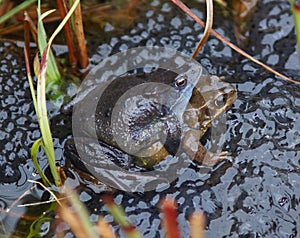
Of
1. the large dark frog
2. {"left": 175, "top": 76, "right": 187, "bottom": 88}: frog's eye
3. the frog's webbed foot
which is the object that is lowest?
the frog's webbed foot

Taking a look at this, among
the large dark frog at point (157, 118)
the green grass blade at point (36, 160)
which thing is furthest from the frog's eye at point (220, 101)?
the green grass blade at point (36, 160)

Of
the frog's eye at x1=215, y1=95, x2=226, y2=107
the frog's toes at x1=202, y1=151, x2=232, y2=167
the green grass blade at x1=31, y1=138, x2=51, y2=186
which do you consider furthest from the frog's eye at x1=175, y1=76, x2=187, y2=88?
the green grass blade at x1=31, y1=138, x2=51, y2=186

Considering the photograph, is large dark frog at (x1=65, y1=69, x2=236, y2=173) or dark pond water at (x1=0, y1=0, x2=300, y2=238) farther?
large dark frog at (x1=65, y1=69, x2=236, y2=173)

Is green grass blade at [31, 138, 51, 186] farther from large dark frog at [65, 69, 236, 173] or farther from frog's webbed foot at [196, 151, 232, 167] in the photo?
frog's webbed foot at [196, 151, 232, 167]

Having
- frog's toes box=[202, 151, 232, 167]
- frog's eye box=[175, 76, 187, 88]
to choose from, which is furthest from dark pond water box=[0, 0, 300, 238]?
frog's eye box=[175, 76, 187, 88]

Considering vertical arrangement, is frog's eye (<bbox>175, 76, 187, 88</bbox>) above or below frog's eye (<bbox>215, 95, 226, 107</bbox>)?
above

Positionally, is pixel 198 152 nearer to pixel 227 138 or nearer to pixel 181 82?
pixel 227 138

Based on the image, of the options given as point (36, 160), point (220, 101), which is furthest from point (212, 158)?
point (36, 160)
